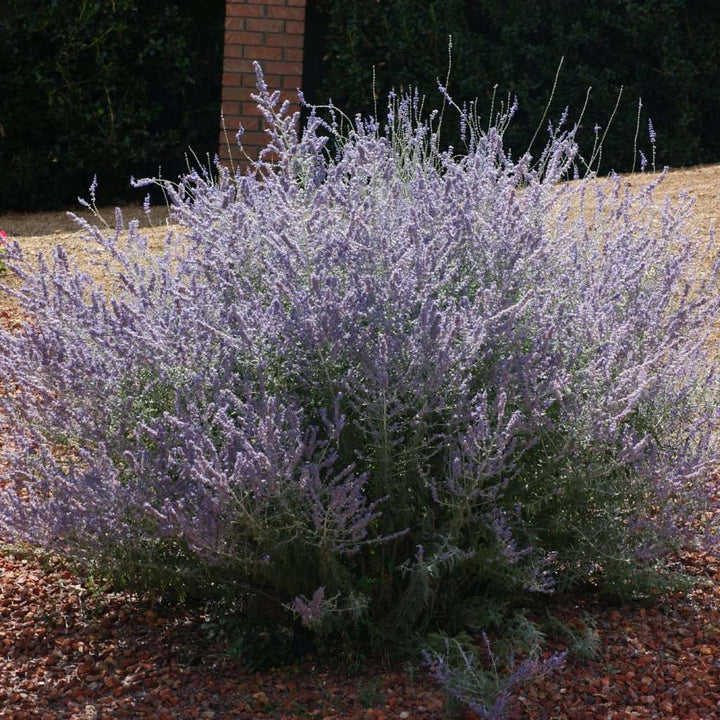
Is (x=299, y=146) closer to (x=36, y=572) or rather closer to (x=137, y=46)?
(x=36, y=572)

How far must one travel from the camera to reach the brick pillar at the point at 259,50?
8.64m

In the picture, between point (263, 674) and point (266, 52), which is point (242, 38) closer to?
point (266, 52)

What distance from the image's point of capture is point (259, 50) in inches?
344

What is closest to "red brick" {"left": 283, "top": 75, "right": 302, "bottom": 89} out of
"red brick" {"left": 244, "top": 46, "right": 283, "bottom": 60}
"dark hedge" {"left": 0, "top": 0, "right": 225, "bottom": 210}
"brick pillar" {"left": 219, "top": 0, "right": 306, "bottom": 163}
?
"brick pillar" {"left": 219, "top": 0, "right": 306, "bottom": 163}

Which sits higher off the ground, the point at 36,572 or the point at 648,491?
the point at 648,491

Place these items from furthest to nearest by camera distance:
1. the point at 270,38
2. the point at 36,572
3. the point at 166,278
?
1. the point at 270,38
2. the point at 36,572
3. the point at 166,278

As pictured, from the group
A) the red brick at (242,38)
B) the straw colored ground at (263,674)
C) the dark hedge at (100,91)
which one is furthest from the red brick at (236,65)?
the straw colored ground at (263,674)

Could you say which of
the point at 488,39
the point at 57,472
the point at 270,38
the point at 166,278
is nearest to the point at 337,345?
the point at 166,278

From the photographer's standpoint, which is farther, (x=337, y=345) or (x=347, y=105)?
(x=347, y=105)

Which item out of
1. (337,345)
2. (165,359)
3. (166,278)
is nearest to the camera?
(337,345)

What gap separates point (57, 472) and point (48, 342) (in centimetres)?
39

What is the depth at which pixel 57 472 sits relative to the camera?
3.22 meters

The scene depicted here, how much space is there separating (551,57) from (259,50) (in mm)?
2475

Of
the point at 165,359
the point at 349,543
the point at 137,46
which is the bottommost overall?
the point at 349,543
